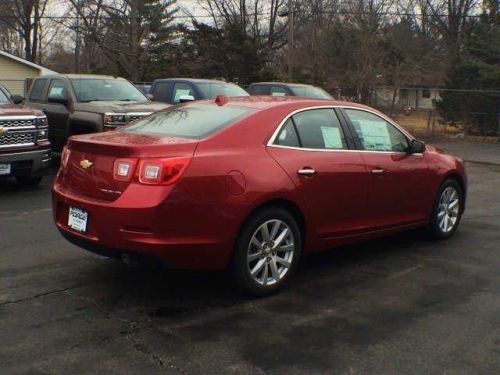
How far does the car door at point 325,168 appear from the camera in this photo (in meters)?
4.91

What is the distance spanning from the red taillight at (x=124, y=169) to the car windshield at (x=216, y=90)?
890cm

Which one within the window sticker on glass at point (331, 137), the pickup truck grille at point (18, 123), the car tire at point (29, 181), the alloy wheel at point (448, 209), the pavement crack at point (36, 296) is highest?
the window sticker on glass at point (331, 137)

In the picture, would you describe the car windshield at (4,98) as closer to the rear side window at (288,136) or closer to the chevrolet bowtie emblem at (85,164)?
the chevrolet bowtie emblem at (85,164)

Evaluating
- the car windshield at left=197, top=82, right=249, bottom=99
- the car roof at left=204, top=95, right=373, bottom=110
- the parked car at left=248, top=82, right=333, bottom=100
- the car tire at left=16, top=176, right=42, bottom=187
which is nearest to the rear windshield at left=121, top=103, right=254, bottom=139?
the car roof at left=204, top=95, right=373, bottom=110

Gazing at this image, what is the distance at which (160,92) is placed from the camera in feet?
46.3

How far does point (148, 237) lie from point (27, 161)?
18.0ft

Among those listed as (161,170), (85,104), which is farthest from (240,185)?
(85,104)

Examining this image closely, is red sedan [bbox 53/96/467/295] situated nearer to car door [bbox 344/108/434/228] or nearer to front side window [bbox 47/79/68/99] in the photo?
car door [bbox 344/108/434/228]

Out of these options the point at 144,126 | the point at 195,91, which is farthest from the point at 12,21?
the point at 144,126

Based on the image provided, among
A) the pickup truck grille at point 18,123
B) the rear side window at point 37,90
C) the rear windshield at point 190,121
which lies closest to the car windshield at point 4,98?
the pickup truck grille at point 18,123

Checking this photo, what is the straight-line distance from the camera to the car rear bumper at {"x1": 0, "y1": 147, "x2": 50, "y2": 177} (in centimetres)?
871

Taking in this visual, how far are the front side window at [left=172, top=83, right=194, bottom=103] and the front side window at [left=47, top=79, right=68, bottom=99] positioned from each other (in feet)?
8.46

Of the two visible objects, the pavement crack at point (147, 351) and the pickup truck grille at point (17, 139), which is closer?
the pavement crack at point (147, 351)

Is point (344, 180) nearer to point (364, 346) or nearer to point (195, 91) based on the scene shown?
point (364, 346)
